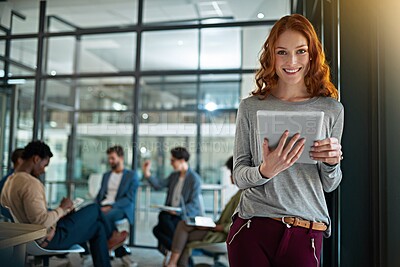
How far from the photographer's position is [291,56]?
1.24 metres

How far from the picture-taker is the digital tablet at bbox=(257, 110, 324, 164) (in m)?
1.12

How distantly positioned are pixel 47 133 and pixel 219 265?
144 inches

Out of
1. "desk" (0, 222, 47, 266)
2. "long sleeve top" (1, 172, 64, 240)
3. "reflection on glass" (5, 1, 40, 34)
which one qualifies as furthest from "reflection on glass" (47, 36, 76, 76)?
"desk" (0, 222, 47, 266)

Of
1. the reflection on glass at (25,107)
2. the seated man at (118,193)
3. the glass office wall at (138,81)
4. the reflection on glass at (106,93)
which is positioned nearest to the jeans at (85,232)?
the seated man at (118,193)

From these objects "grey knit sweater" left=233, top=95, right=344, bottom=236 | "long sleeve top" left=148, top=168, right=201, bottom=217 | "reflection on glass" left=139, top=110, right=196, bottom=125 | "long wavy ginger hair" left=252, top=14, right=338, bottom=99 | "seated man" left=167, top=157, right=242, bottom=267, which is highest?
"reflection on glass" left=139, top=110, right=196, bottom=125

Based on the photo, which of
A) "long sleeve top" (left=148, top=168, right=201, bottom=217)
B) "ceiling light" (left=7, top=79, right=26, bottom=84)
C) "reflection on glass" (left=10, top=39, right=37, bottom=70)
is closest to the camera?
"long sleeve top" (left=148, top=168, right=201, bottom=217)

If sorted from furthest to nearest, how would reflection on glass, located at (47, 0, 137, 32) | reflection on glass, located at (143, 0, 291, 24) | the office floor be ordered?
reflection on glass, located at (47, 0, 137, 32) < reflection on glass, located at (143, 0, 291, 24) < the office floor

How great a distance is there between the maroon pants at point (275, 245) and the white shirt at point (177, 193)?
3.10 meters

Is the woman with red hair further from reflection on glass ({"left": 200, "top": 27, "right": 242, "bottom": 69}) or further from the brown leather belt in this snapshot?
reflection on glass ({"left": 200, "top": 27, "right": 242, "bottom": 69})

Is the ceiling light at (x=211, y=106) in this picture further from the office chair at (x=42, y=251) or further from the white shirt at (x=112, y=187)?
the office chair at (x=42, y=251)

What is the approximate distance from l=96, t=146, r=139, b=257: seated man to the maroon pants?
3.16 meters

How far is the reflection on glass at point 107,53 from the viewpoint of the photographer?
6957mm

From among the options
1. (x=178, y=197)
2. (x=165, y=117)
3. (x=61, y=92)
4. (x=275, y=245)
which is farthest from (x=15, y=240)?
(x=165, y=117)

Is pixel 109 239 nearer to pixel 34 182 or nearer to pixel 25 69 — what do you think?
pixel 34 182
